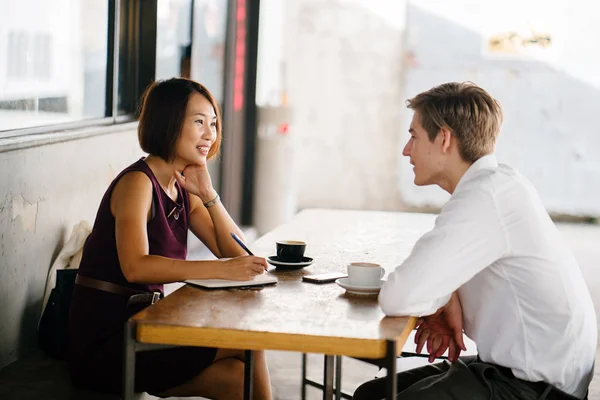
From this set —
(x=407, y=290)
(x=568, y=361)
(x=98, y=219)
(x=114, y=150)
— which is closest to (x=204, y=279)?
(x=98, y=219)

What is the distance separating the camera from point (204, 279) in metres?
2.19

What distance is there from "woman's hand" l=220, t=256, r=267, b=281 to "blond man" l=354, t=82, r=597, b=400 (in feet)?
1.31

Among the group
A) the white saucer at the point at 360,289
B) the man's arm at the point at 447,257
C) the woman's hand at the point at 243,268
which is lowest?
the white saucer at the point at 360,289

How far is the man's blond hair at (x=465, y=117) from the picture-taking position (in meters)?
2.13

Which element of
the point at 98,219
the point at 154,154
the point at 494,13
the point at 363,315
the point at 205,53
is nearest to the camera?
the point at 363,315

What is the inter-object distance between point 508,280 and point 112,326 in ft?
3.40

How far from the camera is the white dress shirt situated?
1.92 metres

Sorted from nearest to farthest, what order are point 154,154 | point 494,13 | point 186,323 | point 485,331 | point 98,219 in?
point 186,323 → point 485,331 → point 98,219 → point 154,154 → point 494,13

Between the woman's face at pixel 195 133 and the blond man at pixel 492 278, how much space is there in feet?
2.39

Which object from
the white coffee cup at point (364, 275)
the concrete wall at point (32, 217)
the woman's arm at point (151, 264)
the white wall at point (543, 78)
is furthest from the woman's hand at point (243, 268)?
the white wall at point (543, 78)

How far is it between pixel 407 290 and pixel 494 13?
6.46 meters

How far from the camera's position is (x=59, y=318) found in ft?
9.43

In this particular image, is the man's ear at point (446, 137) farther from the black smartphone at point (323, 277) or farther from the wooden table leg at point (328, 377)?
the wooden table leg at point (328, 377)

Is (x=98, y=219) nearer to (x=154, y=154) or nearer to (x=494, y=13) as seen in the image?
(x=154, y=154)
